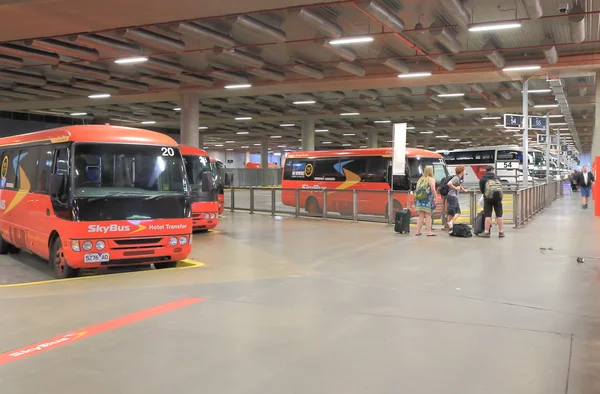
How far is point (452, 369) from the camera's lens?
413cm

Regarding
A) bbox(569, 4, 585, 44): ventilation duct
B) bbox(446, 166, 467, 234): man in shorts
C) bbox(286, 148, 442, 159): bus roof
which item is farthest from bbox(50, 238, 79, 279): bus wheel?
bbox(569, 4, 585, 44): ventilation duct

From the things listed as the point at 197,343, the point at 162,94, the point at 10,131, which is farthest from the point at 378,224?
the point at 10,131

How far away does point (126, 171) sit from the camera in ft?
26.8

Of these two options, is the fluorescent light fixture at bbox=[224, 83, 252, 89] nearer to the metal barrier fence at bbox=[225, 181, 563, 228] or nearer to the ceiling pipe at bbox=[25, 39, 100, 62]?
the metal barrier fence at bbox=[225, 181, 563, 228]

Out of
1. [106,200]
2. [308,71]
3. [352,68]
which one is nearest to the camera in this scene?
[106,200]

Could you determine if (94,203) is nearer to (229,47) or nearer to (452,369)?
(452,369)

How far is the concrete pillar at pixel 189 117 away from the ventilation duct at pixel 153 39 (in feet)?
25.1

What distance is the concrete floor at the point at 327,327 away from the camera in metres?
3.92

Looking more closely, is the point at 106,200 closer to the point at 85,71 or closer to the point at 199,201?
the point at 199,201

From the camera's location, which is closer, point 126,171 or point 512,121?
point 126,171

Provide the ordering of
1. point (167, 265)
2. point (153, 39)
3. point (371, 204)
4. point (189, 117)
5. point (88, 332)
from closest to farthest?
point (88, 332), point (167, 265), point (153, 39), point (371, 204), point (189, 117)

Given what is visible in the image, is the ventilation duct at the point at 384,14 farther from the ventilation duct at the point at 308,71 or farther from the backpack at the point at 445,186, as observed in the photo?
the ventilation duct at the point at 308,71

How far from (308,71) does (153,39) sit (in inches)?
264

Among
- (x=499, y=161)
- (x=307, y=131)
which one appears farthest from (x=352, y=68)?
(x=499, y=161)
